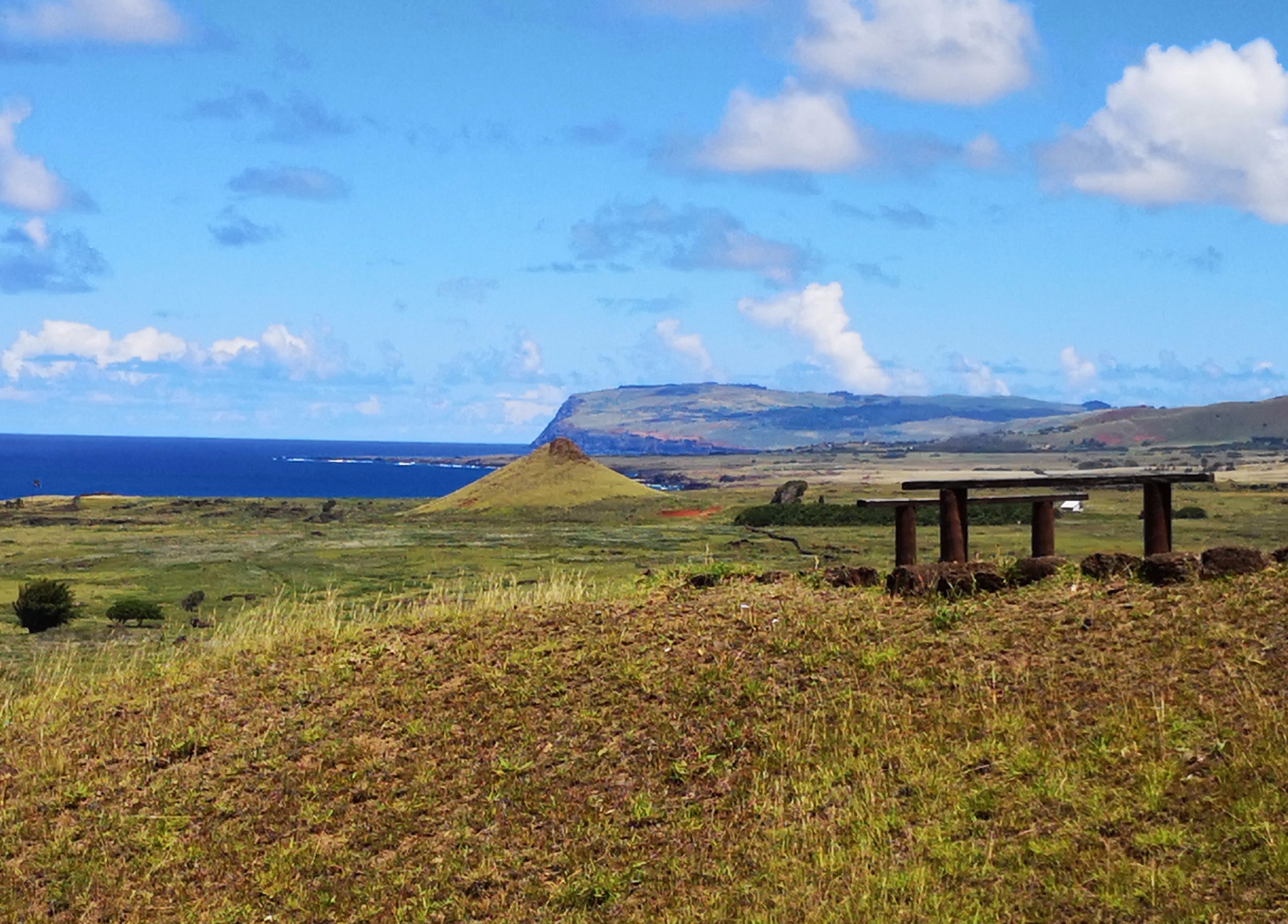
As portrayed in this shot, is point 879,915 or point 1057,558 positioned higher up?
point 1057,558

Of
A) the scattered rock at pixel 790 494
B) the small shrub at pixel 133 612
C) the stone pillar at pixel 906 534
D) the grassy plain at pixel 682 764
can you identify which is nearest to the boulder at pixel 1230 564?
the grassy plain at pixel 682 764

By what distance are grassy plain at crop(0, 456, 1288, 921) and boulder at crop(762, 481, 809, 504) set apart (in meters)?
53.0

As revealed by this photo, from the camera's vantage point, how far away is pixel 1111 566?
13.2m

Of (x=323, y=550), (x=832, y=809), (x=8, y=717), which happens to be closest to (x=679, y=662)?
(x=832, y=809)

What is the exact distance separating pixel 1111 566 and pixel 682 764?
5.24 metres

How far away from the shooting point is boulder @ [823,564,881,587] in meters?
14.9

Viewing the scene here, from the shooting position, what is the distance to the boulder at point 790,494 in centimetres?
6969

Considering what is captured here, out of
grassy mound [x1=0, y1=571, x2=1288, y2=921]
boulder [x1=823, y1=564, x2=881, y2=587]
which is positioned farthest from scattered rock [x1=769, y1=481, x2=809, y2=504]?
grassy mound [x1=0, y1=571, x2=1288, y2=921]

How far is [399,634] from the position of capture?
15.3 metres

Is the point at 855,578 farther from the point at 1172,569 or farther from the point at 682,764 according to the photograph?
the point at 682,764

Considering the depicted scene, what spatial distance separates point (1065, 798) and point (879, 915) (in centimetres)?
179

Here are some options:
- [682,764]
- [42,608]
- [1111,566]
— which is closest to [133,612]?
[42,608]

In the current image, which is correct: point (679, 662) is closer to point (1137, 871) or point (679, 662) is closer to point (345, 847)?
point (345, 847)

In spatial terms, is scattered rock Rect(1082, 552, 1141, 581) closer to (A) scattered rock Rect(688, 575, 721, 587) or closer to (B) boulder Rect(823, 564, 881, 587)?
(B) boulder Rect(823, 564, 881, 587)
